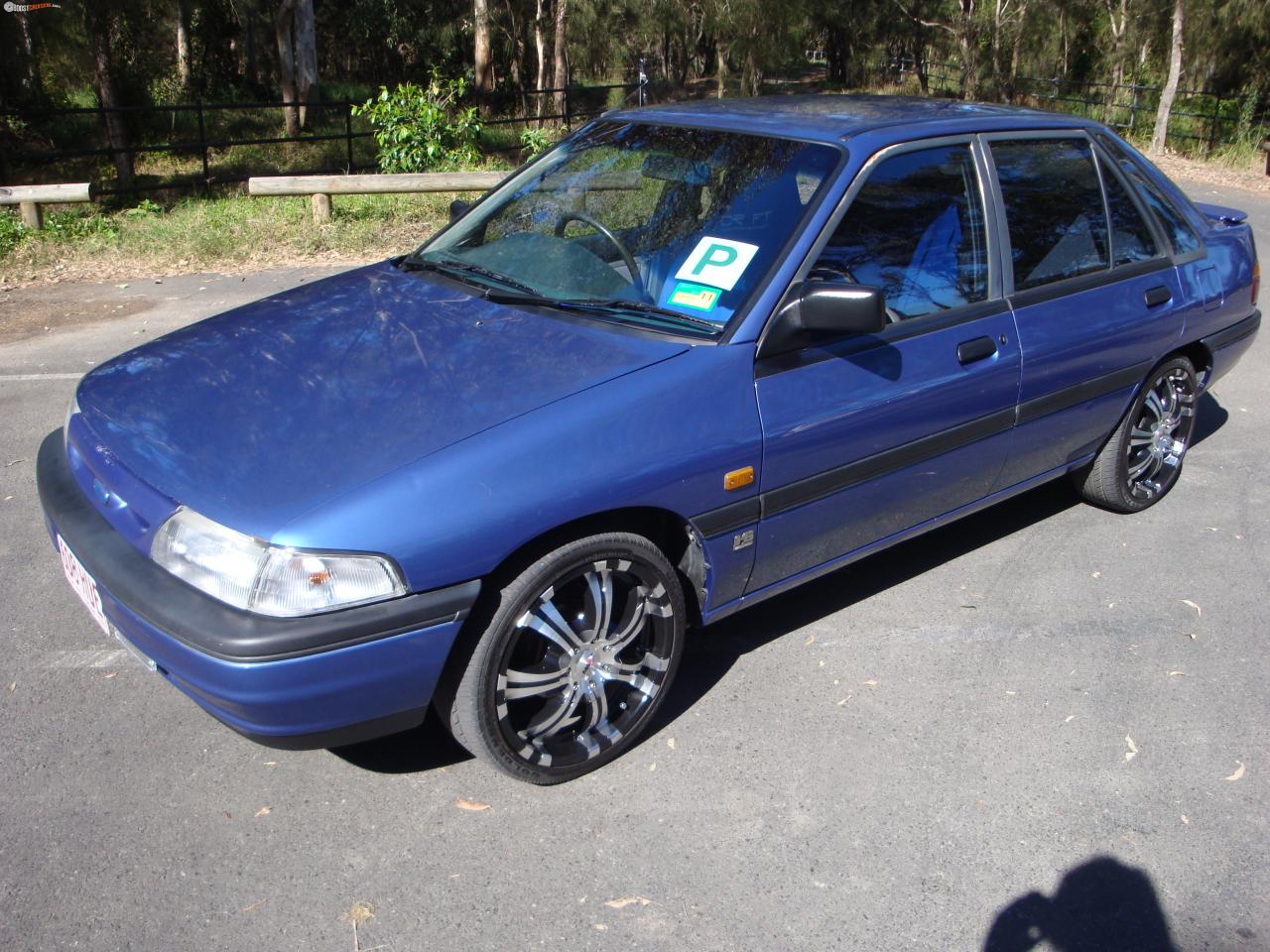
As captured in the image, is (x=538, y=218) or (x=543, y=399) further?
(x=538, y=218)

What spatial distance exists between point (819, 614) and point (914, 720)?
708 mm

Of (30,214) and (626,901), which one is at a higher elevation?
(30,214)

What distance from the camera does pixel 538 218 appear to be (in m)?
4.05

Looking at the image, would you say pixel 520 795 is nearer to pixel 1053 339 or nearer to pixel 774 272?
pixel 774 272

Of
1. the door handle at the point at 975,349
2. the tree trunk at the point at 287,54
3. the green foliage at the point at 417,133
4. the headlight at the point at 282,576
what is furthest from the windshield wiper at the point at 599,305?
the tree trunk at the point at 287,54

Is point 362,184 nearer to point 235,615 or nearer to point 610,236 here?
point 610,236

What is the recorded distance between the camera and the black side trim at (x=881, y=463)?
3344mm

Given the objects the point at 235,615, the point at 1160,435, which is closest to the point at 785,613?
the point at 1160,435

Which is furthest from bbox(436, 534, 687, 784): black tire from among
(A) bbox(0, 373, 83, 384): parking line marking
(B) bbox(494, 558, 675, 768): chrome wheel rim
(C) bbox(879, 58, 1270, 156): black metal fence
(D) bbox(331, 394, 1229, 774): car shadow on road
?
(C) bbox(879, 58, 1270, 156): black metal fence

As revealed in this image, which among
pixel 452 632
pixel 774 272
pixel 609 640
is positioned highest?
pixel 774 272

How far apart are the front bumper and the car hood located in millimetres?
225

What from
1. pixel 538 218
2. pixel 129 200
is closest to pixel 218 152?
pixel 129 200

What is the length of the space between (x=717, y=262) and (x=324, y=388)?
121 cm

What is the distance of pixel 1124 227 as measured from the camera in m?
4.46
